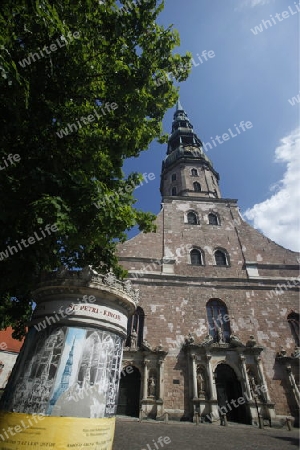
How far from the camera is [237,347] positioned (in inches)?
524

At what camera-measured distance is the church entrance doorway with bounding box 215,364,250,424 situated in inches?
493

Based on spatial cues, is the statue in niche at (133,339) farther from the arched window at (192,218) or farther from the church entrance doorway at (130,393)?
the arched window at (192,218)

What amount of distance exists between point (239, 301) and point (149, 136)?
41.4ft

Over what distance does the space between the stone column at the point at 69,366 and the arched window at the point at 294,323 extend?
1338 centimetres

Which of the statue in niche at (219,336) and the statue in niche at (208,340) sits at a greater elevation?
the statue in niche at (219,336)

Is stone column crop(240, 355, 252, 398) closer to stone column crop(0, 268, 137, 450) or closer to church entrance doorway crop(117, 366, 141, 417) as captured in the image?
church entrance doorway crop(117, 366, 141, 417)

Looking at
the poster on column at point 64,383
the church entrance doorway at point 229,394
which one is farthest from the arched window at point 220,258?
the poster on column at point 64,383

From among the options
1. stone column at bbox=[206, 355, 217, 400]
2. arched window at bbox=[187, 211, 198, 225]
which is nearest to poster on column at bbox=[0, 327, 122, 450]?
stone column at bbox=[206, 355, 217, 400]

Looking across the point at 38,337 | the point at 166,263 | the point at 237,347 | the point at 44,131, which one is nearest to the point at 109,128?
the point at 44,131

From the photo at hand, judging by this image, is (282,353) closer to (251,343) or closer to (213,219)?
(251,343)

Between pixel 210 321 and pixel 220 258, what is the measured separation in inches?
184

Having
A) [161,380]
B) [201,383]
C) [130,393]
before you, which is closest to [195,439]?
[161,380]

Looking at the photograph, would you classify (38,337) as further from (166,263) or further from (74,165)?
(166,263)

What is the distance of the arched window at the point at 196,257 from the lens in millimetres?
17270
